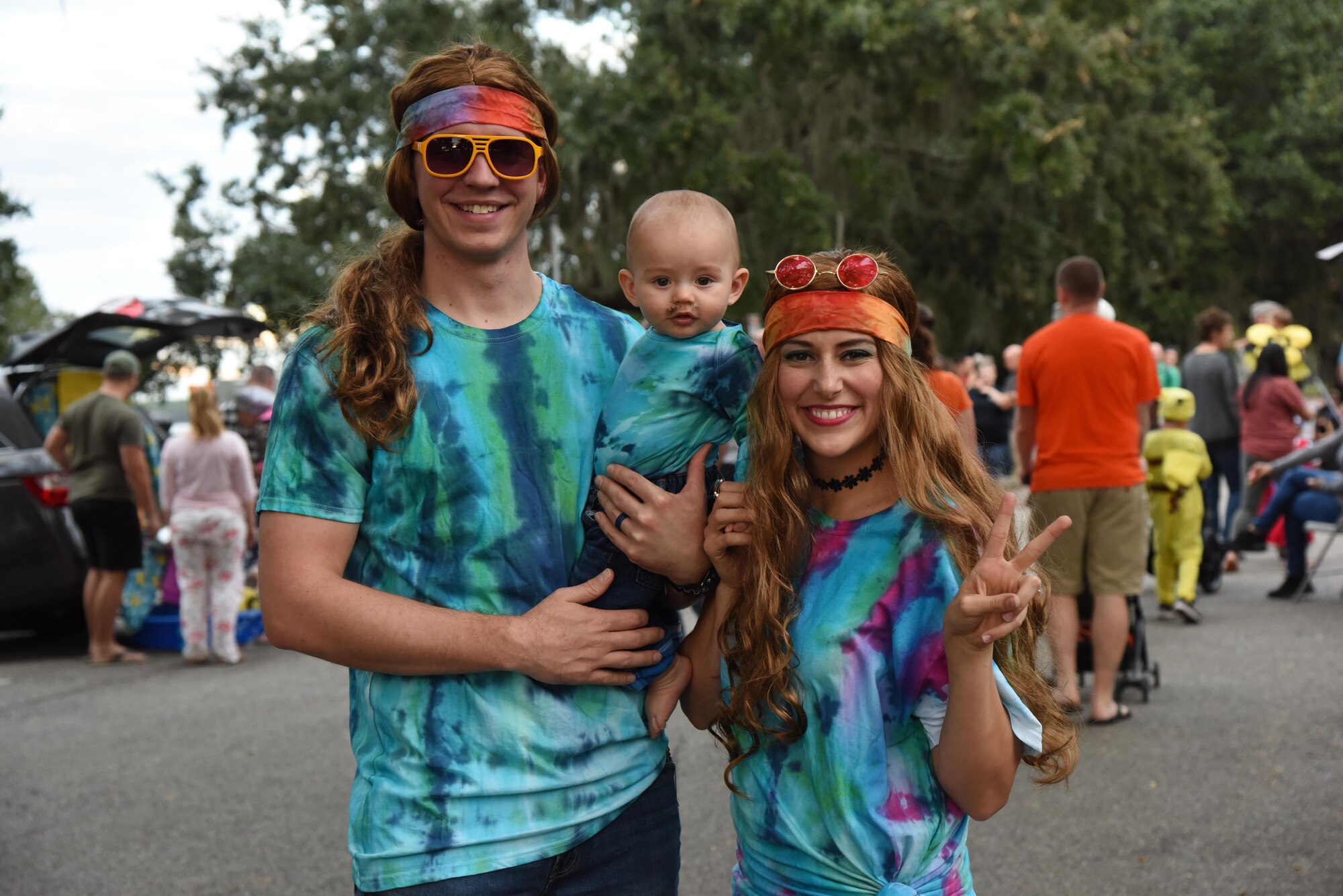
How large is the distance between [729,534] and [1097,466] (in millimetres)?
4779

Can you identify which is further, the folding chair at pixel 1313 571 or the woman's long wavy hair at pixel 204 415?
the folding chair at pixel 1313 571

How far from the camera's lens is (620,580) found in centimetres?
218

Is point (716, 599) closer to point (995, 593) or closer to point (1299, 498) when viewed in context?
point (995, 593)

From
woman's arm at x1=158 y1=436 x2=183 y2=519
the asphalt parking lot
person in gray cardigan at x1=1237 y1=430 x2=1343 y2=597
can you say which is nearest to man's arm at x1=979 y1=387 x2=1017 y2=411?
person in gray cardigan at x1=1237 y1=430 x2=1343 y2=597

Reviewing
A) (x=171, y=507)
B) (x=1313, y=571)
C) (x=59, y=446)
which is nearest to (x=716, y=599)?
(x=171, y=507)

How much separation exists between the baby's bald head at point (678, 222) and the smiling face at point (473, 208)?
0.48m

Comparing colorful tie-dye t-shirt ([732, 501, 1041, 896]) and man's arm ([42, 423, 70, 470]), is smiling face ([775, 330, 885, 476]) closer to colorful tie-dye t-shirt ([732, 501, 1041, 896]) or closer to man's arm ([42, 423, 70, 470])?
colorful tie-dye t-shirt ([732, 501, 1041, 896])

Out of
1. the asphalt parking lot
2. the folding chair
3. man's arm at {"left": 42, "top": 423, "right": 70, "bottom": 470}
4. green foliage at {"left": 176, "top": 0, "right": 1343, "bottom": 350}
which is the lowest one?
the asphalt parking lot

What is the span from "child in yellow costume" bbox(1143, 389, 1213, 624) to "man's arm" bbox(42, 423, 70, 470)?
769cm

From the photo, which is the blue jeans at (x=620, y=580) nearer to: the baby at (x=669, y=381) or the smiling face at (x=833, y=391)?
the baby at (x=669, y=381)

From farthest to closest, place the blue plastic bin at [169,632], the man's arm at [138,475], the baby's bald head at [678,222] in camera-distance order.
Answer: the blue plastic bin at [169,632], the man's arm at [138,475], the baby's bald head at [678,222]

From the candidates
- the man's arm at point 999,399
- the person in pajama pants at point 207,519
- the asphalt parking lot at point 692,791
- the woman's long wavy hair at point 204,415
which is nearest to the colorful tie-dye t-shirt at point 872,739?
the asphalt parking lot at point 692,791

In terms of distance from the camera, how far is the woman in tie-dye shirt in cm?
211

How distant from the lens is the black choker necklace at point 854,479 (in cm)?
231
